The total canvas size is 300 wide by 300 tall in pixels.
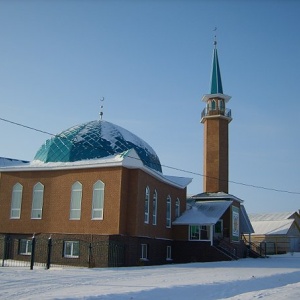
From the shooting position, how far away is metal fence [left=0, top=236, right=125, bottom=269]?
20.4 m

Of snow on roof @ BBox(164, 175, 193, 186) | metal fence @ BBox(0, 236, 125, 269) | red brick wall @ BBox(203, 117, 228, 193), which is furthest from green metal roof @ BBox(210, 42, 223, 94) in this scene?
metal fence @ BBox(0, 236, 125, 269)

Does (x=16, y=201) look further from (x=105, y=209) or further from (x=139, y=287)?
(x=139, y=287)

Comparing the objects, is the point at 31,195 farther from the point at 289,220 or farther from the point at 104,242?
the point at 289,220

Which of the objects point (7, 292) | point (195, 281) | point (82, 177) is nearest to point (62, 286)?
point (7, 292)

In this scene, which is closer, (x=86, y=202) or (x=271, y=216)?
(x=86, y=202)

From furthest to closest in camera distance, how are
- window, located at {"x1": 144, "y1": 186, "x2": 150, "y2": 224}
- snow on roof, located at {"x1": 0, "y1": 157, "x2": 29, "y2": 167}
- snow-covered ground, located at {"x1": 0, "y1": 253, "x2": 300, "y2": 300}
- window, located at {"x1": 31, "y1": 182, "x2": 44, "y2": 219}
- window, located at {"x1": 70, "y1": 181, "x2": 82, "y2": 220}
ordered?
snow on roof, located at {"x1": 0, "y1": 157, "x2": 29, "y2": 167}, window, located at {"x1": 31, "y1": 182, "x2": 44, "y2": 219}, window, located at {"x1": 144, "y1": 186, "x2": 150, "y2": 224}, window, located at {"x1": 70, "y1": 181, "x2": 82, "y2": 220}, snow-covered ground, located at {"x1": 0, "y1": 253, "x2": 300, "y2": 300}

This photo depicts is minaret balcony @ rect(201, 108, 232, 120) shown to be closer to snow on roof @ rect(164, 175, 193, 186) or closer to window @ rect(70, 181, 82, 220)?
snow on roof @ rect(164, 175, 193, 186)

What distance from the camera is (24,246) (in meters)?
23.6

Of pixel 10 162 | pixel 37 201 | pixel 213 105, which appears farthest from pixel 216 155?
pixel 10 162

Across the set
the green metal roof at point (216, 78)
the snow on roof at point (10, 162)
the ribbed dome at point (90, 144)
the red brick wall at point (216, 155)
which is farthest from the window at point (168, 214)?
the green metal roof at point (216, 78)

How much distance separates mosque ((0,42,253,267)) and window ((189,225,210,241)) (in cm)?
6

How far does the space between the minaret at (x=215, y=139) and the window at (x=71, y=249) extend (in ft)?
47.0

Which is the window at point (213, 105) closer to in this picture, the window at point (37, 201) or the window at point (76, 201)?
the window at point (76, 201)

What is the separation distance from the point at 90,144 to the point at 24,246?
20.8 feet
